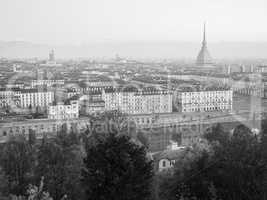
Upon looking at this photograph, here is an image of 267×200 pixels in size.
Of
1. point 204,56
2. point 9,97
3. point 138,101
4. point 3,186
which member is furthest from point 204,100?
point 204,56

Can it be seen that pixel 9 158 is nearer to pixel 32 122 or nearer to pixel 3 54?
pixel 32 122

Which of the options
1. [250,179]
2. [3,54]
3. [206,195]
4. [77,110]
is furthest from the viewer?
[3,54]

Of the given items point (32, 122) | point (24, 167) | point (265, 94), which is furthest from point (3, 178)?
point (265, 94)

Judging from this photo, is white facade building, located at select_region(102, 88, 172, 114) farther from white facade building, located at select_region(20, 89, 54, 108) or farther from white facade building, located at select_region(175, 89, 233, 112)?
white facade building, located at select_region(20, 89, 54, 108)

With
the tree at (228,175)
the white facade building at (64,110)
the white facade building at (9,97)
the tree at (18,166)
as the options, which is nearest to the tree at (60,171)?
the tree at (18,166)

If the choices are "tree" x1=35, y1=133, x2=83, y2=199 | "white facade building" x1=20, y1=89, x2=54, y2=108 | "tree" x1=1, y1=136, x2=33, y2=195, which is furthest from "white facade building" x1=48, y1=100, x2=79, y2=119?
"tree" x1=35, y1=133, x2=83, y2=199

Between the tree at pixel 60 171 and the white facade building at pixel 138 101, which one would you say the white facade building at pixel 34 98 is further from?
the tree at pixel 60 171
